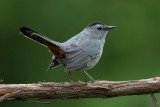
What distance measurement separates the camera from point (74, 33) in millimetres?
8953

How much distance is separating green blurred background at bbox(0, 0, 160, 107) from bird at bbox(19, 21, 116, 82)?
1726 millimetres

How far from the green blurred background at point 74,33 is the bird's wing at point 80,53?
2.01 m

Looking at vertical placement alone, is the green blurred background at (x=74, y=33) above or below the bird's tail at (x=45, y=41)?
above

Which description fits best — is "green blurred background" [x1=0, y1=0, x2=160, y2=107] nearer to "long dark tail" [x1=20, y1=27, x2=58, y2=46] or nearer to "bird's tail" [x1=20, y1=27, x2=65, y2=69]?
"bird's tail" [x1=20, y1=27, x2=65, y2=69]

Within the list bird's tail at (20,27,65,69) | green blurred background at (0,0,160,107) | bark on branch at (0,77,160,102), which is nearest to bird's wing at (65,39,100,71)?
bird's tail at (20,27,65,69)

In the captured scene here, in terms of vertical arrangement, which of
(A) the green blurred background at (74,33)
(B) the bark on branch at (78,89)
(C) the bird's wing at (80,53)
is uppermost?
(A) the green blurred background at (74,33)

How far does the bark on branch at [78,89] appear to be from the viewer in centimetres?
532

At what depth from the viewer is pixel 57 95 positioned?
552cm

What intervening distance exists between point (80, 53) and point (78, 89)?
89cm

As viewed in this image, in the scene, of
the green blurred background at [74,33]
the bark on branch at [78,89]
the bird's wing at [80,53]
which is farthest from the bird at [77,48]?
the green blurred background at [74,33]

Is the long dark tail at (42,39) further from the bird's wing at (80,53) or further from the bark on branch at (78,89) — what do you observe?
the bark on branch at (78,89)

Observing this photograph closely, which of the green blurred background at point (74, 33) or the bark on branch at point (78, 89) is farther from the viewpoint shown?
the green blurred background at point (74, 33)

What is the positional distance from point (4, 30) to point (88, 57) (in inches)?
147

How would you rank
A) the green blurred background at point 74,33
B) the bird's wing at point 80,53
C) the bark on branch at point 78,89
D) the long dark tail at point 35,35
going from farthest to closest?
the green blurred background at point 74,33, the bird's wing at point 80,53, the long dark tail at point 35,35, the bark on branch at point 78,89
